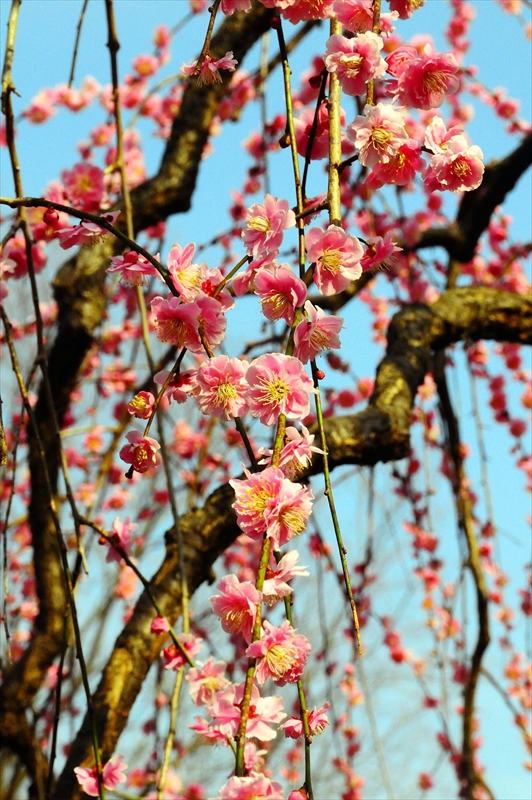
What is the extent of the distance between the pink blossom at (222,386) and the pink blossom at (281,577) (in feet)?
0.64

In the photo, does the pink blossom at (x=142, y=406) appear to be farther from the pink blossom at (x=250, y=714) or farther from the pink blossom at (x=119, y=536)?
the pink blossom at (x=119, y=536)

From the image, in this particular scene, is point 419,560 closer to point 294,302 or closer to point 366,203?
point 366,203

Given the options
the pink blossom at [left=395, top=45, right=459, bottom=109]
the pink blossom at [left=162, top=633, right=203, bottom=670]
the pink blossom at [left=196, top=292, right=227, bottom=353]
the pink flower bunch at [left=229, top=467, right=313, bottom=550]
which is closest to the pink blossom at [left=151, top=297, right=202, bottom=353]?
the pink blossom at [left=196, top=292, right=227, bottom=353]

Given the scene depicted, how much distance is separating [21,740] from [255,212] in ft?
5.51

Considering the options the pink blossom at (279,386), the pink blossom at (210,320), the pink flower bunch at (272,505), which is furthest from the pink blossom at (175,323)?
the pink flower bunch at (272,505)

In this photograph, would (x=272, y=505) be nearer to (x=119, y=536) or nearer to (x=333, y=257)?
(x=333, y=257)

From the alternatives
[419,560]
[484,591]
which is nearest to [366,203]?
[484,591]

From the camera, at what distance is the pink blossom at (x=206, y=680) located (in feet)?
3.81

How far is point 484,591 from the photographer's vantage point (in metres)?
2.85

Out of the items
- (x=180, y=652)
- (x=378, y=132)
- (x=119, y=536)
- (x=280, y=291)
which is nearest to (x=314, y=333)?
(x=280, y=291)

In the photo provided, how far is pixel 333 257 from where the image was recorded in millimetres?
974

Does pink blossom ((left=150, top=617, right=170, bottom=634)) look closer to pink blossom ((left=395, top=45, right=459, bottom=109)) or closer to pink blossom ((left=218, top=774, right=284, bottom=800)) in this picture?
pink blossom ((left=218, top=774, right=284, bottom=800))

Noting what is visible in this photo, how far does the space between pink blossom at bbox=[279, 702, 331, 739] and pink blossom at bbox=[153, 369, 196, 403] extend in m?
0.38

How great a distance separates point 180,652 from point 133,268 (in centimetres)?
66
